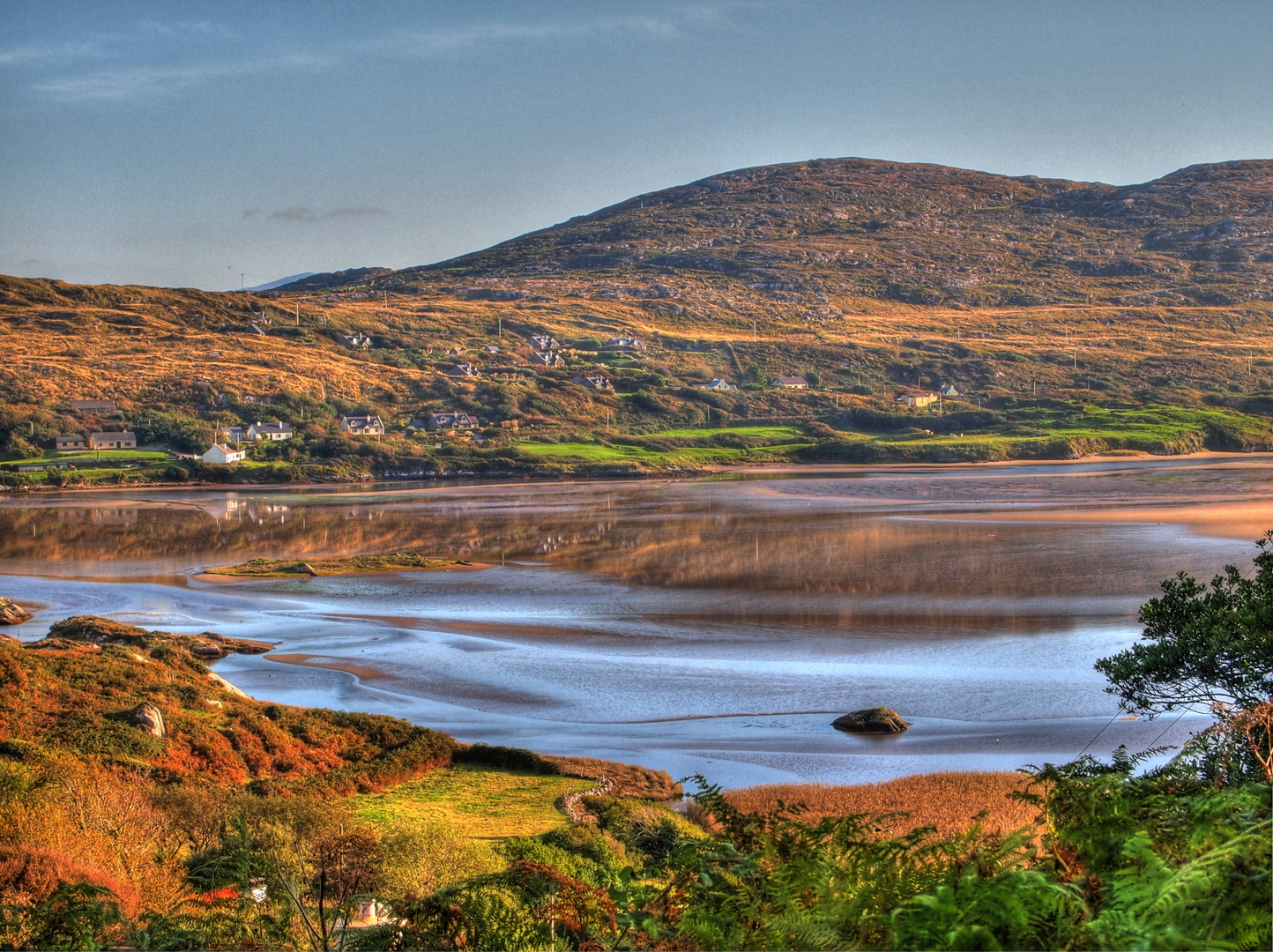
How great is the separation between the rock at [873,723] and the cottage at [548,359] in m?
134

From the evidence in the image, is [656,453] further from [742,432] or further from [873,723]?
[873,723]

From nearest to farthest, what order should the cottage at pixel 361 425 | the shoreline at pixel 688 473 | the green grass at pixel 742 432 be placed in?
the shoreline at pixel 688 473, the cottage at pixel 361 425, the green grass at pixel 742 432

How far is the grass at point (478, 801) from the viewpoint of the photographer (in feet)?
53.7

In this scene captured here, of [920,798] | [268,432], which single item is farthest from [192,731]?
[268,432]

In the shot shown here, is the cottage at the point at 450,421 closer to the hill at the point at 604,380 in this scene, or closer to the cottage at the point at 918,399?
the hill at the point at 604,380

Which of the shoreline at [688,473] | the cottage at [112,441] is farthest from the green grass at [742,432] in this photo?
the cottage at [112,441]

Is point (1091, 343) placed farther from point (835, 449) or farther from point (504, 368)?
point (504, 368)

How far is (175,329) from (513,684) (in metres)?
146

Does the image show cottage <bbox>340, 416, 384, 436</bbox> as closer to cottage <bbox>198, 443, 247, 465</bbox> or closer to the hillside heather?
cottage <bbox>198, 443, 247, 465</bbox>

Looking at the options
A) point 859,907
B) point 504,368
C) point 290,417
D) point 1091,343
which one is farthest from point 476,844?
point 1091,343

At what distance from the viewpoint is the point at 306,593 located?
44719mm

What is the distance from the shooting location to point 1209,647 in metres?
14.1

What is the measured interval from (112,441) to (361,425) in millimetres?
25442

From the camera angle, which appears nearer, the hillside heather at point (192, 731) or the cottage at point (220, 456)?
the hillside heather at point (192, 731)
